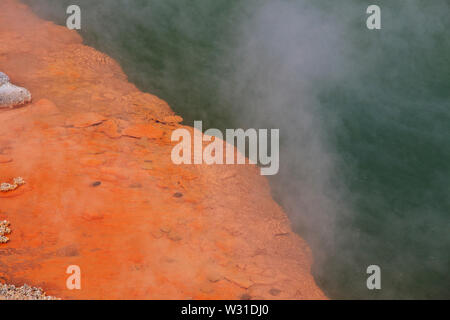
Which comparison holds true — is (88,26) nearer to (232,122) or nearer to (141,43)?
(141,43)

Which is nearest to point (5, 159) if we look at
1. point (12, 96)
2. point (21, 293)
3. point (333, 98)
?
point (12, 96)

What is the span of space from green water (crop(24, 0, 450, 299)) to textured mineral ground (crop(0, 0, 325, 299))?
500mm

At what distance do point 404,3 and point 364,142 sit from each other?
3.65m

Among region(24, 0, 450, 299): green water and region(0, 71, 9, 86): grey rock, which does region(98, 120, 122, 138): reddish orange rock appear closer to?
region(24, 0, 450, 299): green water

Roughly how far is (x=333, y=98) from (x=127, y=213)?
3.82 metres

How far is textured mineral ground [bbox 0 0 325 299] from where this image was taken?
354 cm

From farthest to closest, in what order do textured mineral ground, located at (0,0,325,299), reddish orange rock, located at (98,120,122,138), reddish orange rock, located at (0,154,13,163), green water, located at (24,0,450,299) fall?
reddish orange rock, located at (98,120,122,138), reddish orange rock, located at (0,154,13,163), green water, located at (24,0,450,299), textured mineral ground, located at (0,0,325,299)

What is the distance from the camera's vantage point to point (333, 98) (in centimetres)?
629

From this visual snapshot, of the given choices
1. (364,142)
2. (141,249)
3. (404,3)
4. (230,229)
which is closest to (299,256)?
(230,229)

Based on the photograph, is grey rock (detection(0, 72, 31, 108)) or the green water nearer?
the green water

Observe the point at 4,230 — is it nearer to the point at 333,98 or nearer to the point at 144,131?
the point at 144,131

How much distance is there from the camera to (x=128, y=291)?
3.40 meters

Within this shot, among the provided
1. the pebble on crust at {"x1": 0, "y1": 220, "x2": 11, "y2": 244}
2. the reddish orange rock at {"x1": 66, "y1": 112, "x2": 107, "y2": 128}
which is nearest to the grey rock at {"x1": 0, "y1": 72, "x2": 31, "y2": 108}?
the reddish orange rock at {"x1": 66, "y1": 112, "x2": 107, "y2": 128}

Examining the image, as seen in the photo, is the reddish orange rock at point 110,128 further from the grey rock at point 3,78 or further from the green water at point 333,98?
the grey rock at point 3,78
